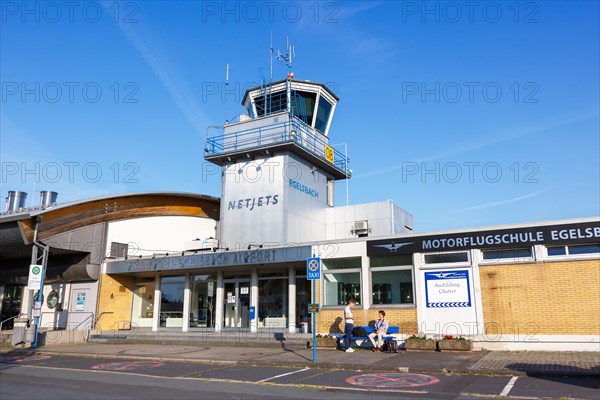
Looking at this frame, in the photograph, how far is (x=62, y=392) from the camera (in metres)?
9.27

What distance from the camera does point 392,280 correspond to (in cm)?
1689

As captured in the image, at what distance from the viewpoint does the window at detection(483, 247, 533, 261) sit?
14812mm

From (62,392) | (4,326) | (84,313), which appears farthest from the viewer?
(4,326)

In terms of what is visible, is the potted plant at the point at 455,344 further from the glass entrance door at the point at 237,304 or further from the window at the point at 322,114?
the window at the point at 322,114

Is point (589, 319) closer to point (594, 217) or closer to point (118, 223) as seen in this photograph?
point (594, 217)

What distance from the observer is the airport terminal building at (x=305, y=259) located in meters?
14.4

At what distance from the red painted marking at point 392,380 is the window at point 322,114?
1788 centimetres

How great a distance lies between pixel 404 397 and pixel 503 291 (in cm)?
798

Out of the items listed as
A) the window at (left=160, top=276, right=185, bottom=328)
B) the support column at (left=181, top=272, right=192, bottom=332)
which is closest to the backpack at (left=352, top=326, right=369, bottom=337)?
the support column at (left=181, top=272, right=192, bottom=332)

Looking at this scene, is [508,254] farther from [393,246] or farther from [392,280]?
[392,280]

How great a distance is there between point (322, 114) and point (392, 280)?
13038mm

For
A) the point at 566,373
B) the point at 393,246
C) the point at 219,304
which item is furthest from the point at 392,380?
the point at 219,304

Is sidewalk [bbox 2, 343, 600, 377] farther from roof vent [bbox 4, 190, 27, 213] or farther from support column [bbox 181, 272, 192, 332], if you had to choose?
roof vent [bbox 4, 190, 27, 213]

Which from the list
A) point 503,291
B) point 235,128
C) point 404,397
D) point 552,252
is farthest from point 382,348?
point 235,128
